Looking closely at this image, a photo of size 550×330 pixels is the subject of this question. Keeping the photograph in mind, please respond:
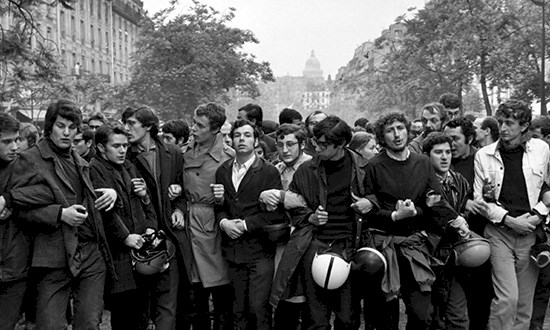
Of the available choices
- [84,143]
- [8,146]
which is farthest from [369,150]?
[8,146]

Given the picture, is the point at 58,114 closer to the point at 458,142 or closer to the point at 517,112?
the point at 458,142

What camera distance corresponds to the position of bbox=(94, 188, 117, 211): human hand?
18.5ft

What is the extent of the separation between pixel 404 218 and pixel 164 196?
88.8 inches

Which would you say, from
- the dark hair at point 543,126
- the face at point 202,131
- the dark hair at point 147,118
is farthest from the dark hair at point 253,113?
the dark hair at point 543,126

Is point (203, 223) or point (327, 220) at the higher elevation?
point (327, 220)

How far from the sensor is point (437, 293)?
6.43 meters

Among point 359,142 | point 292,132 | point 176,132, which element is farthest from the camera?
point 176,132

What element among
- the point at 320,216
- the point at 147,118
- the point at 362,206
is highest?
the point at 147,118

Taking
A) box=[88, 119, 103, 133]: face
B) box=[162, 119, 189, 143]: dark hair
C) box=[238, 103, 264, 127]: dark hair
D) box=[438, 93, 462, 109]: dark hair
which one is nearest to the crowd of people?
box=[162, 119, 189, 143]: dark hair

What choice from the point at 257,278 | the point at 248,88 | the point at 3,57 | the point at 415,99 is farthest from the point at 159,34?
the point at 257,278

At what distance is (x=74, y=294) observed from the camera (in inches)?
221

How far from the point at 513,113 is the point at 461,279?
168 cm

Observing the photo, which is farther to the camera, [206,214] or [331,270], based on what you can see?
[206,214]

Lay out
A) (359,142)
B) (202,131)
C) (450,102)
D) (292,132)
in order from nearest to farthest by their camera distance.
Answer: (292,132)
(202,131)
(359,142)
(450,102)
